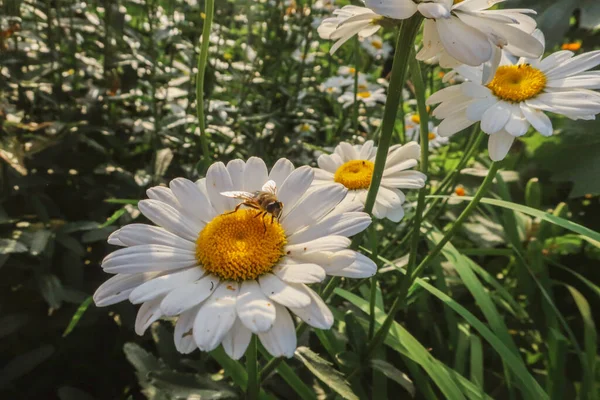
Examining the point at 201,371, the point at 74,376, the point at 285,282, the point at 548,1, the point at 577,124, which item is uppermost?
the point at 548,1

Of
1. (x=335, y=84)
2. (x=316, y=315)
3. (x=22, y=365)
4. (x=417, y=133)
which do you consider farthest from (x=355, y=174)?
(x=335, y=84)

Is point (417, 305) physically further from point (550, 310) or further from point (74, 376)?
point (74, 376)

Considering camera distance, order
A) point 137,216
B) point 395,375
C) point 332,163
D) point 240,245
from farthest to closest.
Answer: point 137,216, point 332,163, point 395,375, point 240,245

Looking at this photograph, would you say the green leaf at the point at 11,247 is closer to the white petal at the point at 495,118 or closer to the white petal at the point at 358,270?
the white petal at the point at 358,270

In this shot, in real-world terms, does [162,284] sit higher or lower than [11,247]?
higher

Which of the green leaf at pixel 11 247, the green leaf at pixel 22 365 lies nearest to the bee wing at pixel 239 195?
the green leaf at pixel 11 247

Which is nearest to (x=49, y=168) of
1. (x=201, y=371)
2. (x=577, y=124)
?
(x=201, y=371)

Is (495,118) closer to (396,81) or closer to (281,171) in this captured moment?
(396,81)

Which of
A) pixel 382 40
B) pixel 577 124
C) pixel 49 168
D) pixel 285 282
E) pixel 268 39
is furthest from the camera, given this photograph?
pixel 382 40
